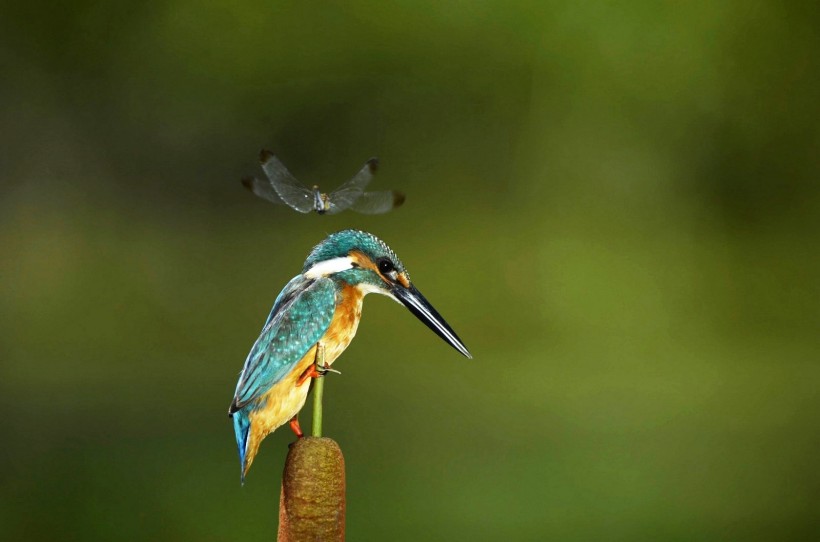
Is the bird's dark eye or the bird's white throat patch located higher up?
the bird's white throat patch

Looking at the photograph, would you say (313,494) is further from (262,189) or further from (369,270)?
(262,189)

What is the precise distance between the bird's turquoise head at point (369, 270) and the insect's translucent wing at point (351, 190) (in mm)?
139

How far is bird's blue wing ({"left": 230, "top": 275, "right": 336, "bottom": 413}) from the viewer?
2.85ft

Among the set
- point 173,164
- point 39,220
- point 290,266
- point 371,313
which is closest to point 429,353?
point 371,313

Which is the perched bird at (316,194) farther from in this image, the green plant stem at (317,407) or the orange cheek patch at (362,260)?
the green plant stem at (317,407)

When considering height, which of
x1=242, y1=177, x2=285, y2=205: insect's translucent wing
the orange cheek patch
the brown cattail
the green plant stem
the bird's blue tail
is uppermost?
x1=242, y1=177, x2=285, y2=205: insect's translucent wing

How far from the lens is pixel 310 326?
932 mm

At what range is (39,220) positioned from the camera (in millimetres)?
6766

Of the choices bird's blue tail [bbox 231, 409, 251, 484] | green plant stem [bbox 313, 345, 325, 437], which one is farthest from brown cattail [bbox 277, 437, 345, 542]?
bird's blue tail [bbox 231, 409, 251, 484]

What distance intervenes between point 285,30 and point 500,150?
5.00ft

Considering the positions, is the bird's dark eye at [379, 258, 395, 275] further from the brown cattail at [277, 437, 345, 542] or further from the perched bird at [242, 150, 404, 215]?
the brown cattail at [277, 437, 345, 542]

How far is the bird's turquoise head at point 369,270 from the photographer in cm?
99

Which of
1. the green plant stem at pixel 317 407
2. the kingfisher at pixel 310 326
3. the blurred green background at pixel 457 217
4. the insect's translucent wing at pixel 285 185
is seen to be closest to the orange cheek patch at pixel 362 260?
the kingfisher at pixel 310 326

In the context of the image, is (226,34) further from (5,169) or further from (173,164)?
(5,169)
